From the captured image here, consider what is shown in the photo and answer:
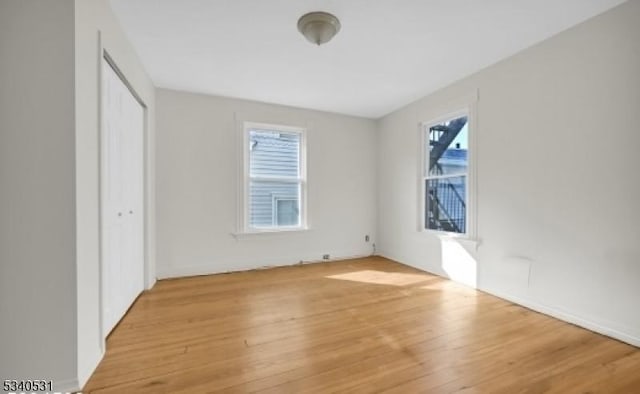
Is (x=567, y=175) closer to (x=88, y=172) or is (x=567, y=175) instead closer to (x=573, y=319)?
(x=573, y=319)

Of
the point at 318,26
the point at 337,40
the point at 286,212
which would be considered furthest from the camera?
the point at 286,212

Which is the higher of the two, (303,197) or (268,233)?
(303,197)

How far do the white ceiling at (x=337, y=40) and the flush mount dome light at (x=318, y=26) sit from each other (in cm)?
5

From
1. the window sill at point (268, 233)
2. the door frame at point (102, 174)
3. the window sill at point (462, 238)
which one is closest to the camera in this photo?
the door frame at point (102, 174)

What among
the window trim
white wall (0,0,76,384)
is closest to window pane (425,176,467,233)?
the window trim

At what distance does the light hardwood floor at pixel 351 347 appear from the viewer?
151 cm

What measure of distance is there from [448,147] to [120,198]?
3573 millimetres

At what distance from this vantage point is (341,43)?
8.02ft

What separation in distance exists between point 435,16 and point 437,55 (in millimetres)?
628

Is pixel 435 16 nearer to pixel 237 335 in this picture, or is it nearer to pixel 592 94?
pixel 592 94

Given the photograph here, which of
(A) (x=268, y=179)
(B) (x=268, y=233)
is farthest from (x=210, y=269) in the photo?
(A) (x=268, y=179)

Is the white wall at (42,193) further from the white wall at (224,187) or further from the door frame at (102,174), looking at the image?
the white wall at (224,187)

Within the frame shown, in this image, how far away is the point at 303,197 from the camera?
4254 millimetres

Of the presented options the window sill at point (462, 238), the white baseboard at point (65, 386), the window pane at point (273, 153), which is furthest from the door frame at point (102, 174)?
the window sill at point (462, 238)
